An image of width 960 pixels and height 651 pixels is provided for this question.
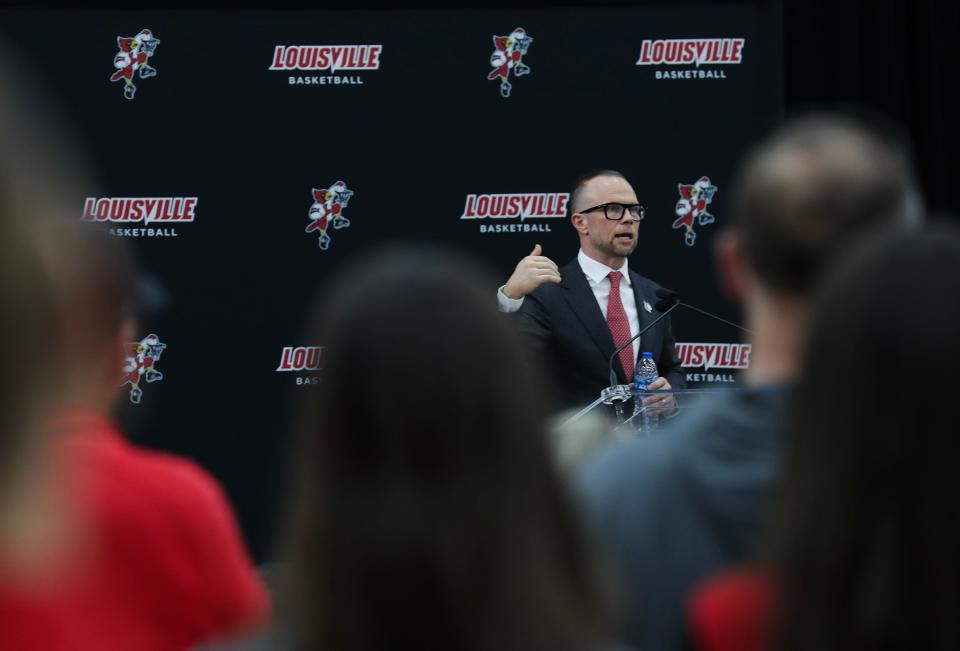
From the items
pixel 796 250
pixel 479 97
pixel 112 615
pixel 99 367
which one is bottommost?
pixel 112 615

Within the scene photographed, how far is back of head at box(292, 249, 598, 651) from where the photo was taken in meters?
0.84

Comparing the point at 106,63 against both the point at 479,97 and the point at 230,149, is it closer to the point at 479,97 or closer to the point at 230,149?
the point at 230,149

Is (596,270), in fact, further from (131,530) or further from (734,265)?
(131,530)

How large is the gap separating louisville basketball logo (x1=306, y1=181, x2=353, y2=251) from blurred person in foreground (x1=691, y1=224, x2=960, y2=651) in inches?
201

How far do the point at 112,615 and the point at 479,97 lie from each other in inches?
201

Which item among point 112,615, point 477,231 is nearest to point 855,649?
point 112,615

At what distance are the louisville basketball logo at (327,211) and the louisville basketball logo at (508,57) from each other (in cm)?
92

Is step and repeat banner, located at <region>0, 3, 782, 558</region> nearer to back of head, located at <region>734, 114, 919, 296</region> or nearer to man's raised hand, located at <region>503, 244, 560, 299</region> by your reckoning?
man's raised hand, located at <region>503, 244, 560, 299</region>

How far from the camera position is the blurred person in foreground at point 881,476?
0.92m

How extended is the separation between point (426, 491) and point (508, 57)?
210 inches

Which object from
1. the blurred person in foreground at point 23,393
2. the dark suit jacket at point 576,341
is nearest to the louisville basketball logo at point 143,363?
the dark suit jacket at point 576,341

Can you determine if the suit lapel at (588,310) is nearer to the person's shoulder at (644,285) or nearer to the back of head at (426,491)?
the person's shoulder at (644,285)

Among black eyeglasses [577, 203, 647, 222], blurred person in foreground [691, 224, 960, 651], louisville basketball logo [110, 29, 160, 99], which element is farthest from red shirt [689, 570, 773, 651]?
louisville basketball logo [110, 29, 160, 99]

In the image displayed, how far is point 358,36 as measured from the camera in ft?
19.8
